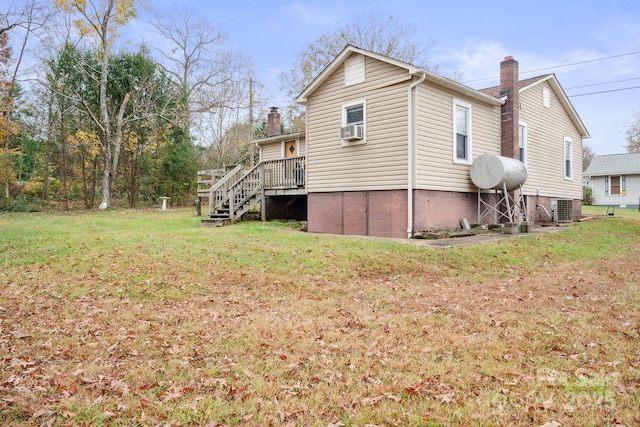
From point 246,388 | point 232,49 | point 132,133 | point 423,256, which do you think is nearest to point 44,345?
point 246,388

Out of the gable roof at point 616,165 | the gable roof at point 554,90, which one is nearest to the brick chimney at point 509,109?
the gable roof at point 554,90

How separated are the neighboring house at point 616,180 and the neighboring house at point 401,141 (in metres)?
22.1

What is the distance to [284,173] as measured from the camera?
15.5 meters

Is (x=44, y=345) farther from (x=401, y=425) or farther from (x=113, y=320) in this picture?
(x=401, y=425)

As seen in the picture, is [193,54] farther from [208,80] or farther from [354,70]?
[354,70]

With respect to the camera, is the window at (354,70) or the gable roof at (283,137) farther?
the gable roof at (283,137)

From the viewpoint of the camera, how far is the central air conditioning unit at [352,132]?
11969 mm

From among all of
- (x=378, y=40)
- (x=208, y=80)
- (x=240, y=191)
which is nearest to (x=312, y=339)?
(x=240, y=191)

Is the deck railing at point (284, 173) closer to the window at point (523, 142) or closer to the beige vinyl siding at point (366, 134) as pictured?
the beige vinyl siding at point (366, 134)

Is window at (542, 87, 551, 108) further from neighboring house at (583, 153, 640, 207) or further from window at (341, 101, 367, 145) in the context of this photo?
neighboring house at (583, 153, 640, 207)

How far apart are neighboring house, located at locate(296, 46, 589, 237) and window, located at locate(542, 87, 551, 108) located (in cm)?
62

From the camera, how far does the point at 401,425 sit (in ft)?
8.76

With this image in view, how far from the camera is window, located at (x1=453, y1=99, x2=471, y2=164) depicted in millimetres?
12293

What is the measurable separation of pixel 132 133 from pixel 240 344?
2435cm
